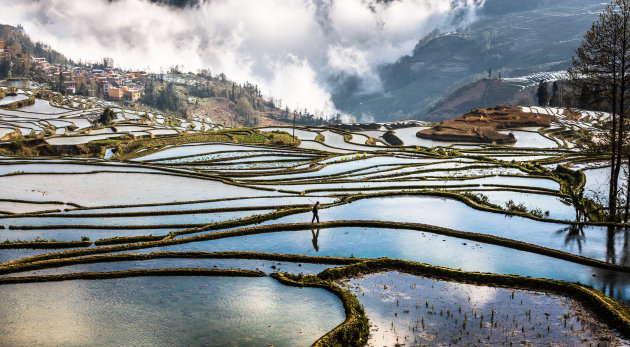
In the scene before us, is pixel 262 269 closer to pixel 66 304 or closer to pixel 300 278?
pixel 300 278

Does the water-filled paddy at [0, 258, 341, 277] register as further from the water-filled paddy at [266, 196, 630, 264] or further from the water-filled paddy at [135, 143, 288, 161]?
the water-filled paddy at [135, 143, 288, 161]

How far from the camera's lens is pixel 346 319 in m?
11.9

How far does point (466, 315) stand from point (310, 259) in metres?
6.28

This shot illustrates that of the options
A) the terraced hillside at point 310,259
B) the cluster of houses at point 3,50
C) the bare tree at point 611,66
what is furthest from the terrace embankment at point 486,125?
the cluster of houses at point 3,50

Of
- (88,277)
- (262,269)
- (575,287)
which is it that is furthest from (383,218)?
(88,277)

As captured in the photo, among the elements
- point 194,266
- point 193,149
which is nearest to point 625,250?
point 194,266

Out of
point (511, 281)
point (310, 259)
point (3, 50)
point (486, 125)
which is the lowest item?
point (310, 259)

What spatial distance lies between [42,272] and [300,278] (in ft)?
30.1

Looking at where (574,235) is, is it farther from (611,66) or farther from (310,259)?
(310,259)

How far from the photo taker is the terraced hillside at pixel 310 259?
11.7 meters

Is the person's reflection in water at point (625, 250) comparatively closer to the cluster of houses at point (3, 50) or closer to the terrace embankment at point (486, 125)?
the terrace embankment at point (486, 125)

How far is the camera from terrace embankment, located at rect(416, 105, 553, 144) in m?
68.1

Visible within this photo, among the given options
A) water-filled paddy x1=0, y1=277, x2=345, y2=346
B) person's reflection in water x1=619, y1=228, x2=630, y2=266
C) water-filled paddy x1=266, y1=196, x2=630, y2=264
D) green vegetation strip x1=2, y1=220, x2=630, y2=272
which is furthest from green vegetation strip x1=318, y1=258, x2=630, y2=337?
water-filled paddy x1=266, y1=196, x2=630, y2=264

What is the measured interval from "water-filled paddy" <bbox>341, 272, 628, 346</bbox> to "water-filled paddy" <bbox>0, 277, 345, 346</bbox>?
1.39 metres
